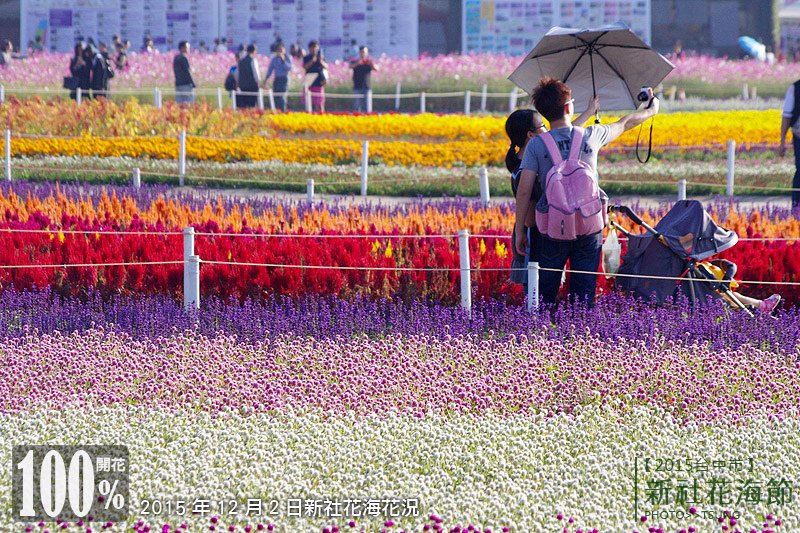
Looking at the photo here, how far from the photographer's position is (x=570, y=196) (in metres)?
8.44

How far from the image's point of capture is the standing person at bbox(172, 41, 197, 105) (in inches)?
1164

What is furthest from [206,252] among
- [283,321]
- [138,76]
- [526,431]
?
[138,76]

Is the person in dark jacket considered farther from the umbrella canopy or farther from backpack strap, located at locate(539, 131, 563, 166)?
backpack strap, located at locate(539, 131, 563, 166)

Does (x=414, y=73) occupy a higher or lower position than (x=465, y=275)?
higher

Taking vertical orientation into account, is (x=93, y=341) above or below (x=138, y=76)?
below

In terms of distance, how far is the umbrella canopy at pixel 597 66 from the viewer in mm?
9695

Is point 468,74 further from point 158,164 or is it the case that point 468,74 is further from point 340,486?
point 340,486

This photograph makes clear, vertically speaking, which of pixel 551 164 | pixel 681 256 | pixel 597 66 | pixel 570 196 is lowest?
pixel 681 256

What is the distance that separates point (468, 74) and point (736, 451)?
32.5 metres

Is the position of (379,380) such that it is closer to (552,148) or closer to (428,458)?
(428,458)

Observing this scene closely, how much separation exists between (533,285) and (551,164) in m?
1.08

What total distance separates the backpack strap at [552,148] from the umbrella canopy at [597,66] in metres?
1.35

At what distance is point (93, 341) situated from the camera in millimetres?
9039

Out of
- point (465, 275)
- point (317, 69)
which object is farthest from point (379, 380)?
point (317, 69)
